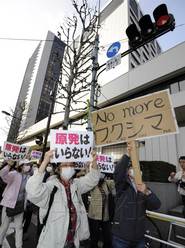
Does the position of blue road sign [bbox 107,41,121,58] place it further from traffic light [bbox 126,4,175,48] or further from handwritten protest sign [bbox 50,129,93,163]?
handwritten protest sign [bbox 50,129,93,163]

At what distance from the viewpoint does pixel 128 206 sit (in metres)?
2.69

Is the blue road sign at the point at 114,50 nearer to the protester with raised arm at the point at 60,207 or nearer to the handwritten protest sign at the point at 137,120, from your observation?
the handwritten protest sign at the point at 137,120

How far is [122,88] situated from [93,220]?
38.6 feet

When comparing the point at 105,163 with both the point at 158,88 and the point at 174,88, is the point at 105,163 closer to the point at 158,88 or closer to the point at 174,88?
the point at 174,88

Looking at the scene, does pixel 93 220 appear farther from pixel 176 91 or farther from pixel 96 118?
pixel 176 91

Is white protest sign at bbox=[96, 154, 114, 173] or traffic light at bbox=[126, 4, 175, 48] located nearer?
traffic light at bbox=[126, 4, 175, 48]

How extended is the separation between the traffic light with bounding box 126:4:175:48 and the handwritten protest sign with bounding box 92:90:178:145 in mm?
2371

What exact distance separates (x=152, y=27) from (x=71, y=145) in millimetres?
3376

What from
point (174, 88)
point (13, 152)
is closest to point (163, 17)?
point (13, 152)

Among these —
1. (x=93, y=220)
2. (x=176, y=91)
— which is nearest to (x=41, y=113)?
(x=176, y=91)

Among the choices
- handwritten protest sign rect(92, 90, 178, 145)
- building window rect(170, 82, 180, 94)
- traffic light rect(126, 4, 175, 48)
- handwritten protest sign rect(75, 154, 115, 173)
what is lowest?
handwritten protest sign rect(75, 154, 115, 173)

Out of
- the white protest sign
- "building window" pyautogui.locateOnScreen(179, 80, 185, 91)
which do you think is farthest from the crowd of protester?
"building window" pyautogui.locateOnScreen(179, 80, 185, 91)

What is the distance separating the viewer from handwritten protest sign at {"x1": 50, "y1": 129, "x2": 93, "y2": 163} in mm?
2785

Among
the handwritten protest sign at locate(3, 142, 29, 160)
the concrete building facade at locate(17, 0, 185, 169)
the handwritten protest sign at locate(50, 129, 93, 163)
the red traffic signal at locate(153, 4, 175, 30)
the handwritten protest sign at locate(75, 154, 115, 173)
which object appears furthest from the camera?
the concrete building facade at locate(17, 0, 185, 169)
